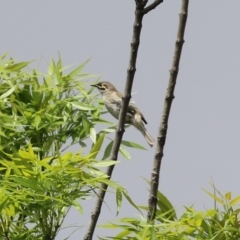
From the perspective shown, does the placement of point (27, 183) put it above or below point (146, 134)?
below

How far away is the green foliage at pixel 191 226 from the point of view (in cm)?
348

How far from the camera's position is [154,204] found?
3.51 meters

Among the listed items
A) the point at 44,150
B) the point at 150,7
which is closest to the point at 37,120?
the point at 44,150

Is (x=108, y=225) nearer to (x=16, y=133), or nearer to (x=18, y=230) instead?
(x=18, y=230)

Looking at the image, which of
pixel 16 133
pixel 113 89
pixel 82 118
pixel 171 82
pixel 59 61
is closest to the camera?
pixel 171 82

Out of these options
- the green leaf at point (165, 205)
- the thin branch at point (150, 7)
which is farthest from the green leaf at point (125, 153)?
the thin branch at point (150, 7)

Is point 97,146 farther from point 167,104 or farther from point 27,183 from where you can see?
point 167,104

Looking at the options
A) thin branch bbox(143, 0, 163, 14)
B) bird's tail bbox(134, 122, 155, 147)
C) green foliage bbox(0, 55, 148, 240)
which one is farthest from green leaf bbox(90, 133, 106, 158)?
bird's tail bbox(134, 122, 155, 147)

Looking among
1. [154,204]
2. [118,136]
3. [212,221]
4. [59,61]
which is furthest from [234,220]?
[59,61]

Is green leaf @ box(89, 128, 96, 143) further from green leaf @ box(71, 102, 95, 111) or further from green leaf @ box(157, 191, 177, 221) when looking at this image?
green leaf @ box(157, 191, 177, 221)

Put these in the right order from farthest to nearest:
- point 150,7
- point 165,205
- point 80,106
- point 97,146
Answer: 1. point 80,106
2. point 97,146
3. point 165,205
4. point 150,7

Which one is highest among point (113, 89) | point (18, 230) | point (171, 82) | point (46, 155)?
point (113, 89)

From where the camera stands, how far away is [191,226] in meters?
3.54

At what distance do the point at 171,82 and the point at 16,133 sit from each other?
1.10 m
